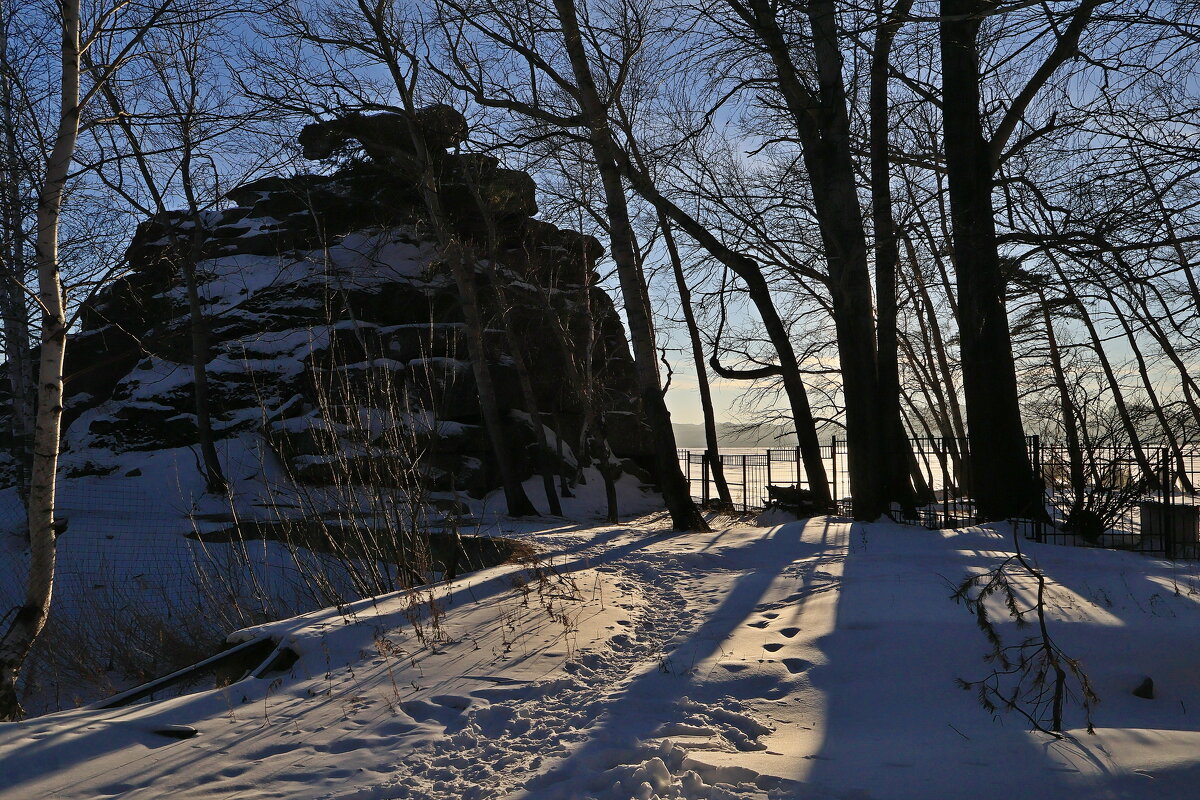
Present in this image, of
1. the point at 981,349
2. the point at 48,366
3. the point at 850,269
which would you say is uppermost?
the point at 850,269

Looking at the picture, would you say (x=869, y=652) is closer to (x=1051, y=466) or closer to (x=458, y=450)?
(x=1051, y=466)

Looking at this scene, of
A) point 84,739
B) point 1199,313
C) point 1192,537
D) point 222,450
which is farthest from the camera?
point 222,450

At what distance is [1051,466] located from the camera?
36.1ft

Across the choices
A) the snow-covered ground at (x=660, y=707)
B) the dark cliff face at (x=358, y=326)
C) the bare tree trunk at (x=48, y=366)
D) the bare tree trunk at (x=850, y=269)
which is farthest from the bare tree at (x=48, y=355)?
the dark cliff face at (x=358, y=326)

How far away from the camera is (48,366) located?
Answer: 6.07 metres

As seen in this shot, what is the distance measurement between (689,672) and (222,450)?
61.1 ft

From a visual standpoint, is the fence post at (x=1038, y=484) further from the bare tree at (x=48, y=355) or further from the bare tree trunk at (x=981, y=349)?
the bare tree at (x=48, y=355)

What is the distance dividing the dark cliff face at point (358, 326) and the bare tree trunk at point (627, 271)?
19.8 ft

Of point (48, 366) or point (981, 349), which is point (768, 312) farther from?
point (48, 366)

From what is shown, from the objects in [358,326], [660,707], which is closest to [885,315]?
[660,707]

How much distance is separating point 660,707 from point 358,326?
17.2 meters

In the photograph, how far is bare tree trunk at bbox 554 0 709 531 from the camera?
11.5 metres

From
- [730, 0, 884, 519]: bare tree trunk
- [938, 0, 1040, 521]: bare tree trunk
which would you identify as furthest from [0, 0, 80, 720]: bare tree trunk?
[938, 0, 1040, 521]: bare tree trunk

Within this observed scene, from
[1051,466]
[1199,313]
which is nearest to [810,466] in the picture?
[1051,466]
